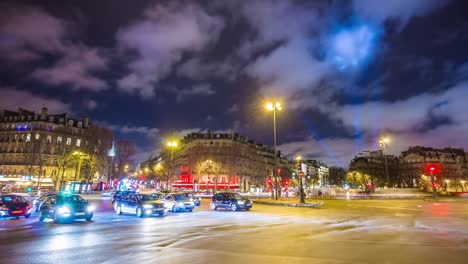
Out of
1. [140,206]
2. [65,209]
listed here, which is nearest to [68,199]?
[65,209]

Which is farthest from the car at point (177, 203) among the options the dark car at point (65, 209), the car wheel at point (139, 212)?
the dark car at point (65, 209)

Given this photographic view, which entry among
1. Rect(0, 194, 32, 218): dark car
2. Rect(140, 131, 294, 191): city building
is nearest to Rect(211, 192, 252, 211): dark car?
Rect(0, 194, 32, 218): dark car

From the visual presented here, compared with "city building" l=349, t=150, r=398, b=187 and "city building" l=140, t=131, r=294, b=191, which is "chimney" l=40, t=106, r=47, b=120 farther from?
"city building" l=349, t=150, r=398, b=187

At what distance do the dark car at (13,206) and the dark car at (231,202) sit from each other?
48.0 ft

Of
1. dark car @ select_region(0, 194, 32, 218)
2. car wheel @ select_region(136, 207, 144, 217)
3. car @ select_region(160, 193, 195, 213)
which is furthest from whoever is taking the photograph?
car @ select_region(160, 193, 195, 213)

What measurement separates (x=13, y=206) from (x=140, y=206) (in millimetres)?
7939

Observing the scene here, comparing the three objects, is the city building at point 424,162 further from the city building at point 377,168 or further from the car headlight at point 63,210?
the car headlight at point 63,210

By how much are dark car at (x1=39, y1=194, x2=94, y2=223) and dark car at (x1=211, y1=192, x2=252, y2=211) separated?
12.7 meters

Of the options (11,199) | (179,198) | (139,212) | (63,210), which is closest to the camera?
(63,210)

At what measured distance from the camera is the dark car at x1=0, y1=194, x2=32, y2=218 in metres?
19.3

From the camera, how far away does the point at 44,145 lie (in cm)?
8031

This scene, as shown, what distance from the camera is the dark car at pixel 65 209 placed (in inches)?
666

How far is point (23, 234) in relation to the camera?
1267 cm

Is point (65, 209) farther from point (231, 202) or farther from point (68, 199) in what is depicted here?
point (231, 202)
